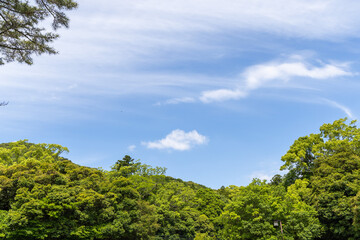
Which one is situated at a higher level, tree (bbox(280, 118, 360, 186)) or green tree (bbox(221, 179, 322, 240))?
tree (bbox(280, 118, 360, 186))

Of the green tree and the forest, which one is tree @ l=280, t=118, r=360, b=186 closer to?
the forest

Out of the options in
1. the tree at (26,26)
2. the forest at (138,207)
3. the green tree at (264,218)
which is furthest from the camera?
the green tree at (264,218)

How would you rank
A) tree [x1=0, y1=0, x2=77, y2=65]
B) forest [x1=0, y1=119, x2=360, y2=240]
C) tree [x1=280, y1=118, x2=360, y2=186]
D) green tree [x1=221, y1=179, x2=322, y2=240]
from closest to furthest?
tree [x1=0, y1=0, x2=77, y2=65] → forest [x1=0, y1=119, x2=360, y2=240] → green tree [x1=221, y1=179, x2=322, y2=240] → tree [x1=280, y1=118, x2=360, y2=186]

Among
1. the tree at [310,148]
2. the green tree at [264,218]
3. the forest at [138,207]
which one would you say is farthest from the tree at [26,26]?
the tree at [310,148]

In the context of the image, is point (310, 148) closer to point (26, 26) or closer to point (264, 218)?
point (264, 218)

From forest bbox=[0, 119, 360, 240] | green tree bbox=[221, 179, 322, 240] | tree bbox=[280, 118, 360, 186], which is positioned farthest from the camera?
tree bbox=[280, 118, 360, 186]

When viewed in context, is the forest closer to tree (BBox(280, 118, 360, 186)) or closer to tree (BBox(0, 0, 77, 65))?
tree (BBox(280, 118, 360, 186))

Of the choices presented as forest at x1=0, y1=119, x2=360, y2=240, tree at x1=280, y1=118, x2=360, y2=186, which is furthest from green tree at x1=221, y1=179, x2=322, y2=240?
tree at x1=280, y1=118, x2=360, y2=186

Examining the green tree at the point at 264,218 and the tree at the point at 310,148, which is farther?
the tree at the point at 310,148

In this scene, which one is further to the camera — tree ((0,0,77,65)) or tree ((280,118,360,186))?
tree ((280,118,360,186))

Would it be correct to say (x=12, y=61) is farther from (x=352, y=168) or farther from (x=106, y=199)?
(x=352, y=168)

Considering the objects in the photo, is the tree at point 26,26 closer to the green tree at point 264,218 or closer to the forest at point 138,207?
the forest at point 138,207

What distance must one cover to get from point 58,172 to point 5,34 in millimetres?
13238

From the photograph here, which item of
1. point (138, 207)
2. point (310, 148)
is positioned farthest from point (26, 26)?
point (310, 148)
